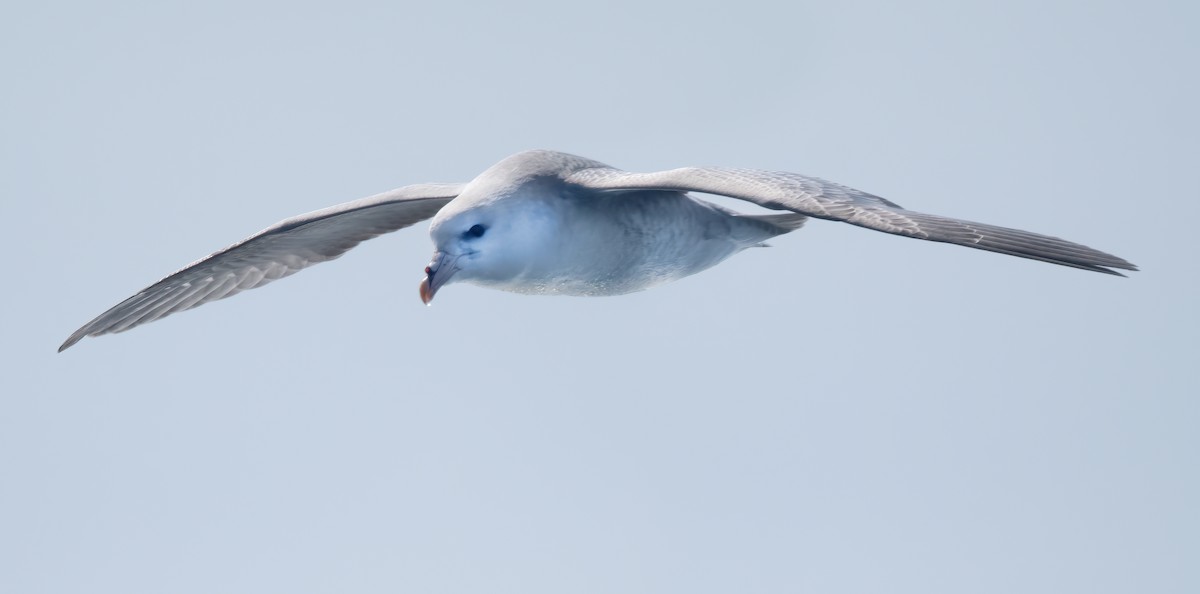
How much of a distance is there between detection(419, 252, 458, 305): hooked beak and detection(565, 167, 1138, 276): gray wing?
138 cm

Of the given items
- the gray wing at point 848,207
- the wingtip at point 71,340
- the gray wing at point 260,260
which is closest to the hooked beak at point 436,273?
the gray wing at point 848,207

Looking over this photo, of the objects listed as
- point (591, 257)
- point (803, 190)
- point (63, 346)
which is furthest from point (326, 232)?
point (803, 190)

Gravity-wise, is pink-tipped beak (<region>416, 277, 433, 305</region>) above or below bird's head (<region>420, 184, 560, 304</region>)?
below

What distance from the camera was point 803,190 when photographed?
9641mm

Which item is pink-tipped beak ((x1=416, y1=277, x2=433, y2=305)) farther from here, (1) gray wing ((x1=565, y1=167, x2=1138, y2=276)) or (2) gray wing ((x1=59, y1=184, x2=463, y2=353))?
(2) gray wing ((x1=59, y1=184, x2=463, y2=353))

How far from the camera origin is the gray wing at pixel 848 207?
8.66m

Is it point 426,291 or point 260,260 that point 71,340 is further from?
point 426,291

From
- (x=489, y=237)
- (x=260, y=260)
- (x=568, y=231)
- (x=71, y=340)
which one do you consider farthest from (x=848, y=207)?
(x=71, y=340)

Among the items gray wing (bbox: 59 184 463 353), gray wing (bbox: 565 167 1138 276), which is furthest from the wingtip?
gray wing (bbox: 565 167 1138 276)

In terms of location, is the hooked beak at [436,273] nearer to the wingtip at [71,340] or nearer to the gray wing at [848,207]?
the gray wing at [848,207]

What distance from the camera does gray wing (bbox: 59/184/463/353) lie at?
12273 millimetres

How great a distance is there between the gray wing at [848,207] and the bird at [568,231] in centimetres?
1

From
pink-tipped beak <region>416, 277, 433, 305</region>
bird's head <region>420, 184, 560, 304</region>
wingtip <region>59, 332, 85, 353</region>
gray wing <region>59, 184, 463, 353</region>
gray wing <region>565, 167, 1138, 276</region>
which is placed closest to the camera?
gray wing <region>565, 167, 1138, 276</region>

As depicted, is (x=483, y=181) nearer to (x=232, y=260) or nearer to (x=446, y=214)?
(x=446, y=214)
